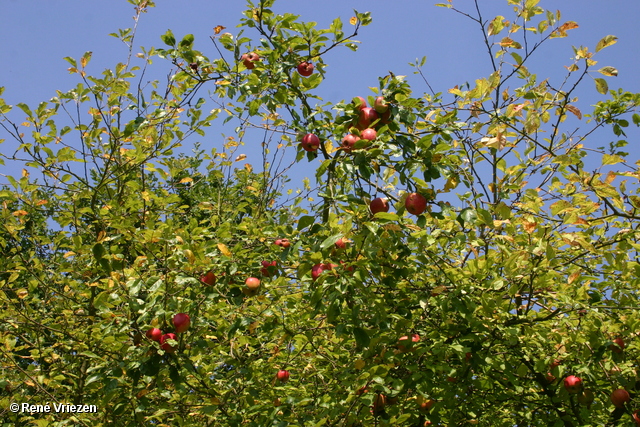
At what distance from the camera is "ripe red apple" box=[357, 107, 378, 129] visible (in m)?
2.51

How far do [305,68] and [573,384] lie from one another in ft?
7.83

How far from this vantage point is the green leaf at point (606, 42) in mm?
2408

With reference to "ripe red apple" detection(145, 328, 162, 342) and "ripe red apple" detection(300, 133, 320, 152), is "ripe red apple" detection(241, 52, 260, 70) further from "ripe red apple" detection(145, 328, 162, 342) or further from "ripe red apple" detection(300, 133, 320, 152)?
"ripe red apple" detection(145, 328, 162, 342)

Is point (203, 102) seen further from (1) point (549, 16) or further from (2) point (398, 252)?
(1) point (549, 16)

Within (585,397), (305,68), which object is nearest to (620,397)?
(585,397)

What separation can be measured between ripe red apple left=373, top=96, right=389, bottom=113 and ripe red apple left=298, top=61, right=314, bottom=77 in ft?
2.12

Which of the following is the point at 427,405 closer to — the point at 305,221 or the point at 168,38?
the point at 305,221

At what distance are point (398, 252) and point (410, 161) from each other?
1.67 ft

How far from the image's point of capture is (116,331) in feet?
8.90

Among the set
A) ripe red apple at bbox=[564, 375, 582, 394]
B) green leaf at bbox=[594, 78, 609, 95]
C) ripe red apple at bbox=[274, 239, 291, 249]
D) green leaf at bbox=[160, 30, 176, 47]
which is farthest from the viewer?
green leaf at bbox=[160, 30, 176, 47]

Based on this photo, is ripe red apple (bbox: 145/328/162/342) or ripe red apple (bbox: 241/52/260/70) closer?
ripe red apple (bbox: 145/328/162/342)

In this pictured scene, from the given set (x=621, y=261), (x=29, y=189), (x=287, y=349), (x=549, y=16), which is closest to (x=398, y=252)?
(x=621, y=261)

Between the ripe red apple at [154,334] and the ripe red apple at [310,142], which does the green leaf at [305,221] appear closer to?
the ripe red apple at [310,142]

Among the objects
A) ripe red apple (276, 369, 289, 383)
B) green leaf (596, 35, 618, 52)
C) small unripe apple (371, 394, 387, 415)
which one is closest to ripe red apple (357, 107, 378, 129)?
green leaf (596, 35, 618, 52)
